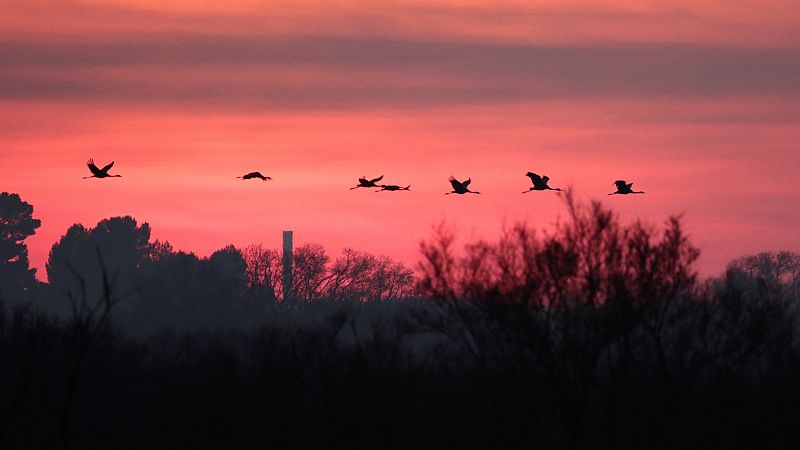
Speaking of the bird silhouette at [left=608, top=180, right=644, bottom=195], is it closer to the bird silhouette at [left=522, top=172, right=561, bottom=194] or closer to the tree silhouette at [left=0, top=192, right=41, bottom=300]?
the bird silhouette at [left=522, top=172, right=561, bottom=194]

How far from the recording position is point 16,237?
18275 cm

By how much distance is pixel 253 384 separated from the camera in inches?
2406

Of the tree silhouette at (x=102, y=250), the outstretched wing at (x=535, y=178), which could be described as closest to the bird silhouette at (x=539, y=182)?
the outstretched wing at (x=535, y=178)

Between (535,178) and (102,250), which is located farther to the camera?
(102,250)

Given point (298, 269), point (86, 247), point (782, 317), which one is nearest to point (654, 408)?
point (782, 317)

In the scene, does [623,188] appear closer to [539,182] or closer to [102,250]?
[539,182]

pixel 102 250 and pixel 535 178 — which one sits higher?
pixel 102 250

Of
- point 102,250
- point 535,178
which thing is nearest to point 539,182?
point 535,178

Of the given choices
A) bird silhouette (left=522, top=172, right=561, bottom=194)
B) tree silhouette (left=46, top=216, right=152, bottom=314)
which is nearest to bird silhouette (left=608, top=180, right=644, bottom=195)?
bird silhouette (left=522, top=172, right=561, bottom=194)

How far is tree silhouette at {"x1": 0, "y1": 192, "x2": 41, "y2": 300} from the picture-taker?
180m

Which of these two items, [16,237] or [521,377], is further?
[16,237]

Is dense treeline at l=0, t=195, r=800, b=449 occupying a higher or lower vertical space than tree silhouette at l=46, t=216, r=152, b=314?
lower

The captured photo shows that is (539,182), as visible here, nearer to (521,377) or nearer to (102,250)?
(521,377)

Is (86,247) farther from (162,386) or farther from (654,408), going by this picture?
(654,408)
